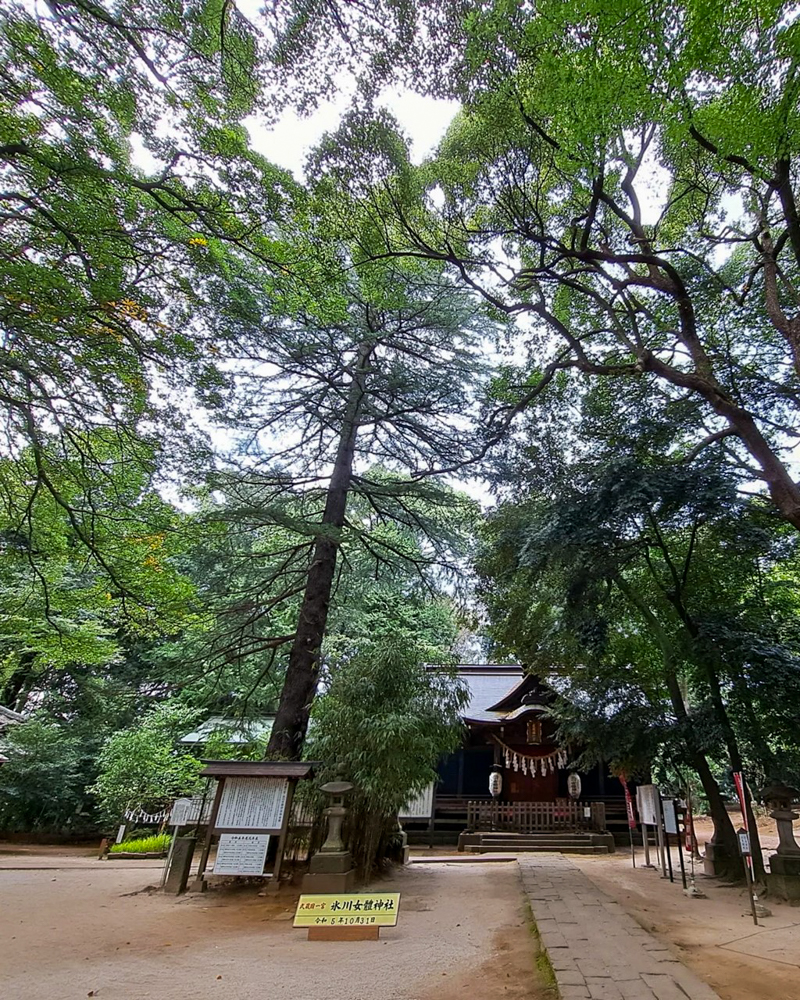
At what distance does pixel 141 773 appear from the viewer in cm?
1230

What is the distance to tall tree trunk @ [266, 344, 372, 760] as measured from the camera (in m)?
8.27

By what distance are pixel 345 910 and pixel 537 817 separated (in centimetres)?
1031

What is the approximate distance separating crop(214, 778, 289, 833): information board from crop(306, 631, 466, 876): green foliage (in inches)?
26.0

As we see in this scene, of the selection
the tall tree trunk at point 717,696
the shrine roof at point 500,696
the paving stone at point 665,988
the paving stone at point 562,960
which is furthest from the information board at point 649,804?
the paving stone at point 665,988

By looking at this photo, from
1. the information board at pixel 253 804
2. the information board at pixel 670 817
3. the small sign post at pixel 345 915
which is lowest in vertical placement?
the small sign post at pixel 345 915

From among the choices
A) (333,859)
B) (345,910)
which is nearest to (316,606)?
(333,859)

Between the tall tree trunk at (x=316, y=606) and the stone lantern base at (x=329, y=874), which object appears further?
the tall tree trunk at (x=316, y=606)

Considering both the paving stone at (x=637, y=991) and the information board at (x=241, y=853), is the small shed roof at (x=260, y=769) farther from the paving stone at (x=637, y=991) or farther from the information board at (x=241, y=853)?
the paving stone at (x=637, y=991)

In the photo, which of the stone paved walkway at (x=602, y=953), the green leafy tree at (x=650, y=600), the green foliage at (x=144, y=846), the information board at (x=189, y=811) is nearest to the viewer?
the stone paved walkway at (x=602, y=953)

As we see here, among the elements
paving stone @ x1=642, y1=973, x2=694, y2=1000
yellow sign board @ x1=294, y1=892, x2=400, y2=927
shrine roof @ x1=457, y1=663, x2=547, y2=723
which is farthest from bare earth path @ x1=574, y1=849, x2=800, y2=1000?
shrine roof @ x1=457, y1=663, x2=547, y2=723

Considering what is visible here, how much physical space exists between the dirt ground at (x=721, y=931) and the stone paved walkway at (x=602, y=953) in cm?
28

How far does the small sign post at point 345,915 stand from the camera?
4.76 m

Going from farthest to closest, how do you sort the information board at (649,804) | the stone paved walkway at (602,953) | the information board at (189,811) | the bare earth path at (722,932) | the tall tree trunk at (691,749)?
the information board at (649,804), the tall tree trunk at (691,749), the information board at (189,811), the bare earth path at (722,932), the stone paved walkway at (602,953)

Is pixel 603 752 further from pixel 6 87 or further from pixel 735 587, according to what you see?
pixel 6 87
